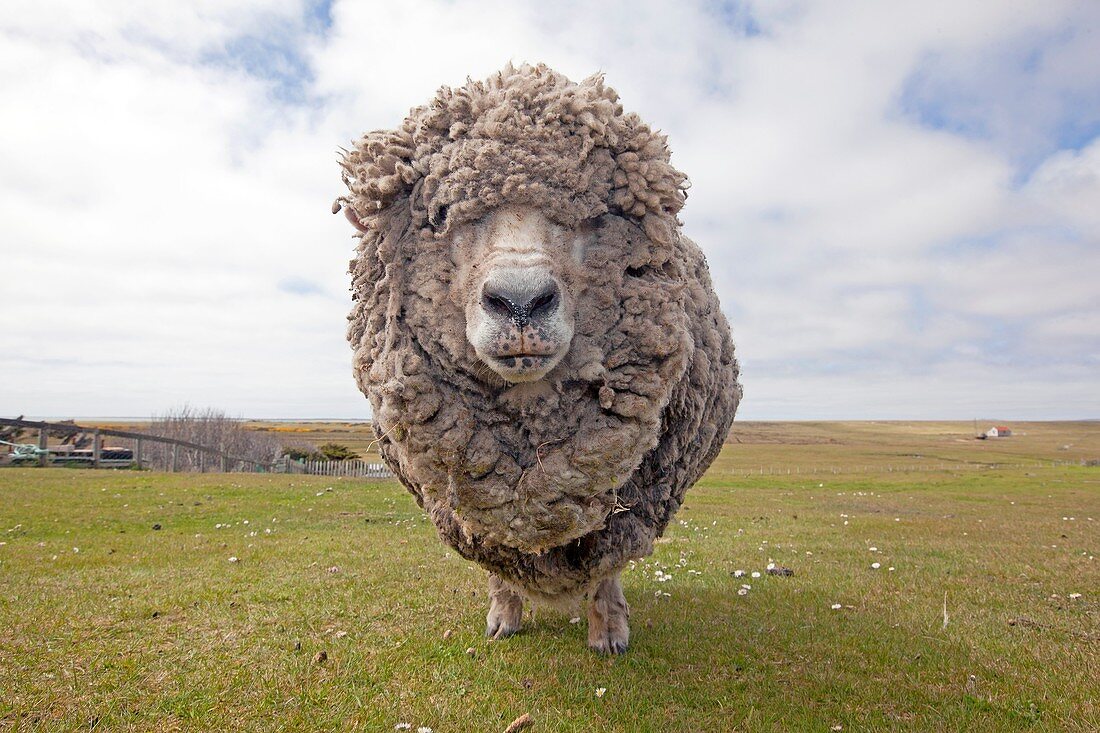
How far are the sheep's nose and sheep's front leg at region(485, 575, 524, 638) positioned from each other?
2.53 meters

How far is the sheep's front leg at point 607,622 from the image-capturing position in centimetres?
434

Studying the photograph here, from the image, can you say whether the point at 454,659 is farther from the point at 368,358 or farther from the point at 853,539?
the point at 853,539

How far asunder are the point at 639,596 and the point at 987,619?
9.17ft

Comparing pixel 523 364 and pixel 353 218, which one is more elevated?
pixel 353 218

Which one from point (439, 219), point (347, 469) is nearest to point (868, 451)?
point (347, 469)

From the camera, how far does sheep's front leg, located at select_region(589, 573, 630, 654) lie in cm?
434

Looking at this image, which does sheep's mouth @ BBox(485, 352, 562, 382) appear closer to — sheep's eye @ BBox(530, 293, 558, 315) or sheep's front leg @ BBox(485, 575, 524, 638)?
sheep's eye @ BBox(530, 293, 558, 315)

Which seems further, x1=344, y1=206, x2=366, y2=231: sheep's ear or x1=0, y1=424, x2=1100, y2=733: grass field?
x1=344, y1=206, x2=366, y2=231: sheep's ear

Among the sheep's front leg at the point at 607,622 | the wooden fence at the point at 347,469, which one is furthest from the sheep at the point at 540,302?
the wooden fence at the point at 347,469

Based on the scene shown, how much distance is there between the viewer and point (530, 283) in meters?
2.78

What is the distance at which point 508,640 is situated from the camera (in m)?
4.47

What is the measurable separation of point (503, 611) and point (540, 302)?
275 centimetres

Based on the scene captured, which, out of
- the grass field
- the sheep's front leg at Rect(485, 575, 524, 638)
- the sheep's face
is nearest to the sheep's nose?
the sheep's face

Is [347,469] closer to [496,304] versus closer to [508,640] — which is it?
[508,640]
